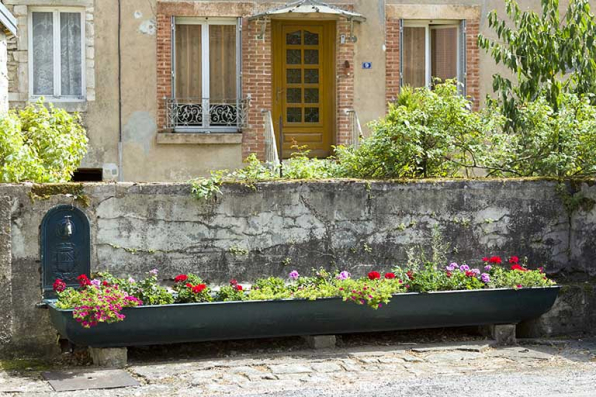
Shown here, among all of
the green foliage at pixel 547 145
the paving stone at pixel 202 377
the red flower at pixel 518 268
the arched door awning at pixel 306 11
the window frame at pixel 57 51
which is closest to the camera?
the paving stone at pixel 202 377

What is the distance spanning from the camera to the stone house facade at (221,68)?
1692cm

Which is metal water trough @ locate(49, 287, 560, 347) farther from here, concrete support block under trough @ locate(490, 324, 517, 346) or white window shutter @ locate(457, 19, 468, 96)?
white window shutter @ locate(457, 19, 468, 96)

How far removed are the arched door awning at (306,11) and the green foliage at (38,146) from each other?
552 centimetres

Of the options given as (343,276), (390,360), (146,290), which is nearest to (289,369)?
(390,360)

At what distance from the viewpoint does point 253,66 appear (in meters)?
17.2

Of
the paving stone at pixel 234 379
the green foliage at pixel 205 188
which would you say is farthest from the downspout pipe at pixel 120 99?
the paving stone at pixel 234 379

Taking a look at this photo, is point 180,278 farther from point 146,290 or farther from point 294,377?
point 294,377

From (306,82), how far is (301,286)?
31.7 feet

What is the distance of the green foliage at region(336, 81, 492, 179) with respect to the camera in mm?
9789

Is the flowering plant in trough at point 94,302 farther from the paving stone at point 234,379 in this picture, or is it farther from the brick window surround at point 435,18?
the brick window surround at point 435,18

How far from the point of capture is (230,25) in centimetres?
1741

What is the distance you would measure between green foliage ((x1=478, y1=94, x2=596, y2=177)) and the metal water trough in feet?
5.39

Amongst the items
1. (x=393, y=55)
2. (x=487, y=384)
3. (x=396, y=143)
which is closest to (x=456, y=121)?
(x=396, y=143)

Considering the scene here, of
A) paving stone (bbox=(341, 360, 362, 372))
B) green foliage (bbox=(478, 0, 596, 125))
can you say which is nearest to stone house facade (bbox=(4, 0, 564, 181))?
green foliage (bbox=(478, 0, 596, 125))
